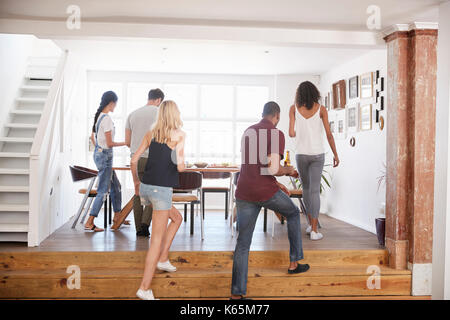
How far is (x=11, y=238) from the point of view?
4461 millimetres

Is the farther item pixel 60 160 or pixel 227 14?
pixel 60 160

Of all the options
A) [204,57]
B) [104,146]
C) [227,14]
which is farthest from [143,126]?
[204,57]

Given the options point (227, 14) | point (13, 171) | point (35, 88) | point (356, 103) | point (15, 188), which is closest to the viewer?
point (227, 14)

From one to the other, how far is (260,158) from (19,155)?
3.36m

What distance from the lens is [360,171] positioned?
5.80m

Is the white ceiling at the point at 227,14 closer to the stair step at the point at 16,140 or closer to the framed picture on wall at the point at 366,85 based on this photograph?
the framed picture on wall at the point at 366,85

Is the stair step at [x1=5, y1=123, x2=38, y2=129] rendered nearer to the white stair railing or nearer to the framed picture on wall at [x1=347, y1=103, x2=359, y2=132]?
the white stair railing

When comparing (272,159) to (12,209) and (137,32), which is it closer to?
(137,32)

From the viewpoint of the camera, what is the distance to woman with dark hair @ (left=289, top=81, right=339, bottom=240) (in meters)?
4.36

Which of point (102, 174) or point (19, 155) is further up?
A: point (19, 155)

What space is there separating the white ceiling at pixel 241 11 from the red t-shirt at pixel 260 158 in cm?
118

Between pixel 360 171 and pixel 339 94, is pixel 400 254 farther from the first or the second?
pixel 339 94
